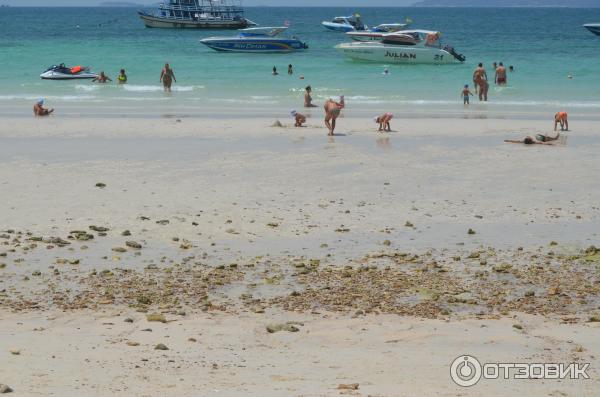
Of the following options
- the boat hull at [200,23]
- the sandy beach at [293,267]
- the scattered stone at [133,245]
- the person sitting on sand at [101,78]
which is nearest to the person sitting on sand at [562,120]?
the sandy beach at [293,267]

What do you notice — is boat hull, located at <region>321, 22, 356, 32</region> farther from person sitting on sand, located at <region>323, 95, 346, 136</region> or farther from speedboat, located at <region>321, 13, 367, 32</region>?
person sitting on sand, located at <region>323, 95, 346, 136</region>

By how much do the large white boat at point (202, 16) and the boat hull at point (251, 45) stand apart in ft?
110

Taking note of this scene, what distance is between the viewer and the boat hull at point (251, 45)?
196ft

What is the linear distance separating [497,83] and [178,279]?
Answer: 96.4 feet

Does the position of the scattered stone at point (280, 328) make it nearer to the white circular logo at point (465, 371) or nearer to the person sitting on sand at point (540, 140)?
the white circular logo at point (465, 371)

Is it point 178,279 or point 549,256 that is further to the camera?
point 549,256

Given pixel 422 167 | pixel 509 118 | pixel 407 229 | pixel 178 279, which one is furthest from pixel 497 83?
pixel 178 279

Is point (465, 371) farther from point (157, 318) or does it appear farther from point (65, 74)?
point (65, 74)

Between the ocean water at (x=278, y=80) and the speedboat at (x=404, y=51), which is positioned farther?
the speedboat at (x=404, y=51)

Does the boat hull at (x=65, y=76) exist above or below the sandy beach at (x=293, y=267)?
below

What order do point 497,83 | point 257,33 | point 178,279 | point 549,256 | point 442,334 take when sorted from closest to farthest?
point 442,334, point 178,279, point 549,256, point 497,83, point 257,33

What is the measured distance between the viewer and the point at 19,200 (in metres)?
14.9

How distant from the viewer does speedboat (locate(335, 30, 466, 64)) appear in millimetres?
48969

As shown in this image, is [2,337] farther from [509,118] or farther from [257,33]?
[257,33]
